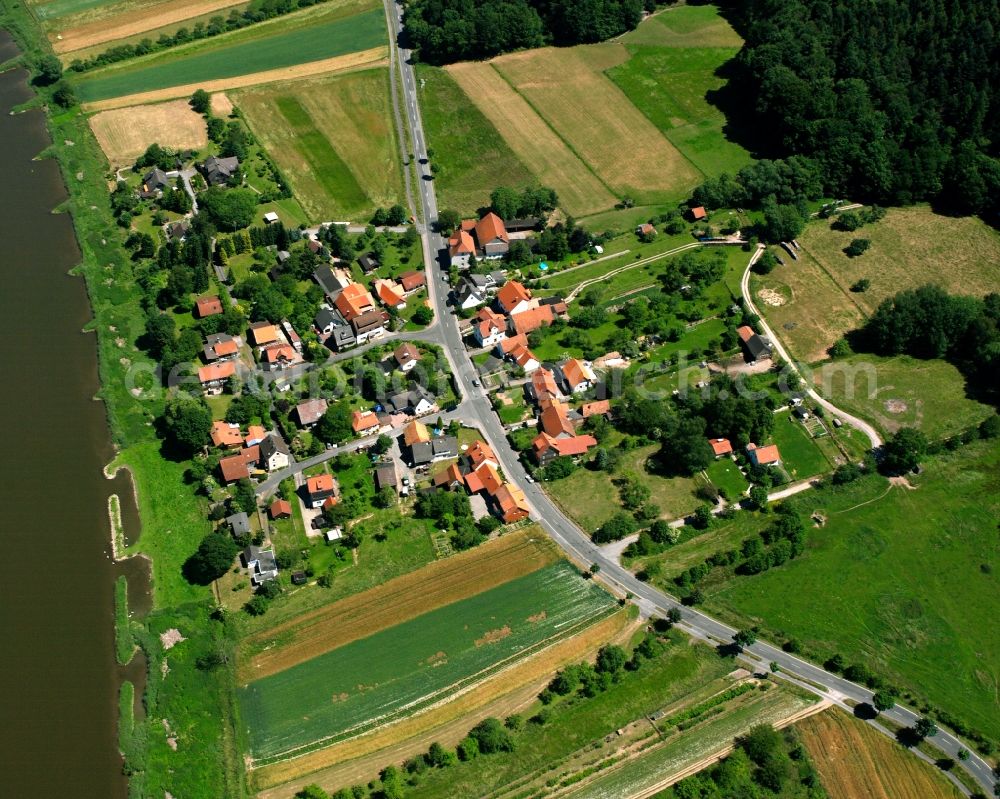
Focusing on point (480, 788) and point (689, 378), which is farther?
point (689, 378)

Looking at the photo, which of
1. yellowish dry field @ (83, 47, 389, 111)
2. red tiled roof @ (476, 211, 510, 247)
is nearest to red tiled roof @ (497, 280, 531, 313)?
red tiled roof @ (476, 211, 510, 247)

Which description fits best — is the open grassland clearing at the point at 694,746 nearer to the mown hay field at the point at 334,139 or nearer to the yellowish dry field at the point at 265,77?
the mown hay field at the point at 334,139

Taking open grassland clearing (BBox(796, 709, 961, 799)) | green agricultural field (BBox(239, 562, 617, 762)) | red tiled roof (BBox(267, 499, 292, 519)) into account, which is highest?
red tiled roof (BBox(267, 499, 292, 519))

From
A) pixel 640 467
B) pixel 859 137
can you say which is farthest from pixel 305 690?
pixel 859 137

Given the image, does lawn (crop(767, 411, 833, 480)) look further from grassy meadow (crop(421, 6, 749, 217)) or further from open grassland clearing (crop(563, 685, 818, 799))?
grassy meadow (crop(421, 6, 749, 217))

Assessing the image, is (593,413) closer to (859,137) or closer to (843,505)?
(843,505)

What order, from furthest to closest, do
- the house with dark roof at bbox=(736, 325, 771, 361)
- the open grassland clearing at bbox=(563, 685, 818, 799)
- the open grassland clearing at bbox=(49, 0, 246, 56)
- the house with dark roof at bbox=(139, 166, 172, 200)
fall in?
the open grassland clearing at bbox=(49, 0, 246, 56) < the house with dark roof at bbox=(139, 166, 172, 200) < the house with dark roof at bbox=(736, 325, 771, 361) < the open grassland clearing at bbox=(563, 685, 818, 799)

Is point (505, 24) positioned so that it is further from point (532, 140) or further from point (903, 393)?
point (903, 393)
